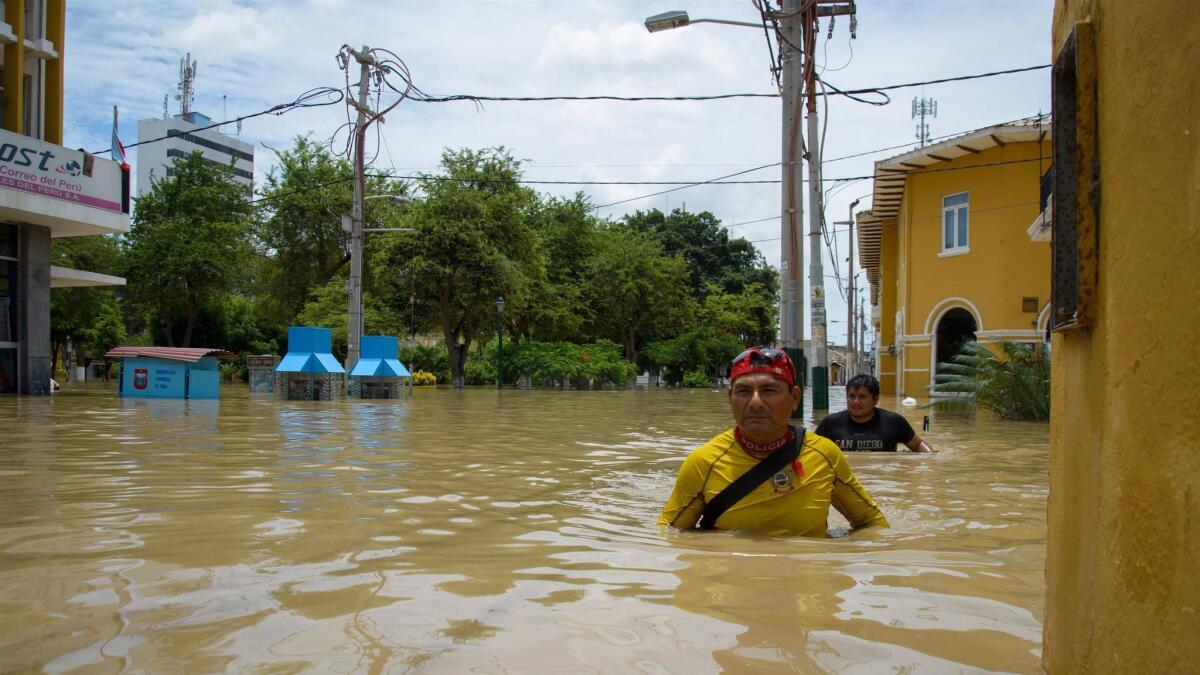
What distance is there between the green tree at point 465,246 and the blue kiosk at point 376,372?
43.6 feet

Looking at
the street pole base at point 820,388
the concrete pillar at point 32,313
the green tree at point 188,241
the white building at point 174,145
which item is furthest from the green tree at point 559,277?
the white building at point 174,145

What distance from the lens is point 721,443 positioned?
486 centimetres

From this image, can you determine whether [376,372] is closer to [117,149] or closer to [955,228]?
[117,149]

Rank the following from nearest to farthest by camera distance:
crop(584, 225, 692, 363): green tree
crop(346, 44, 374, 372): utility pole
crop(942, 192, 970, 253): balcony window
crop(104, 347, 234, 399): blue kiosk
Answer: crop(104, 347, 234, 399): blue kiosk
crop(346, 44, 374, 372): utility pole
crop(942, 192, 970, 253): balcony window
crop(584, 225, 692, 363): green tree

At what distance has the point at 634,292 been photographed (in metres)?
50.5

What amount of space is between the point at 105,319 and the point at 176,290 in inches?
451

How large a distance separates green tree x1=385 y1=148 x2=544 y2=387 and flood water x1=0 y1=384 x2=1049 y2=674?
104 feet

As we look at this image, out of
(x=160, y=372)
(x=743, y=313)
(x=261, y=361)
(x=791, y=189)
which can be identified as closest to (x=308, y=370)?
(x=261, y=361)

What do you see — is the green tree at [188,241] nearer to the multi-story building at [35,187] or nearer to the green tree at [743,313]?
Result: the multi-story building at [35,187]

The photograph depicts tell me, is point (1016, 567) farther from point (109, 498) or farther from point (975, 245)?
point (975, 245)

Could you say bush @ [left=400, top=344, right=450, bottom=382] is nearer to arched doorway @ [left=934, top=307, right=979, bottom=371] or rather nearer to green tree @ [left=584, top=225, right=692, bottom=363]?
green tree @ [left=584, top=225, right=692, bottom=363]

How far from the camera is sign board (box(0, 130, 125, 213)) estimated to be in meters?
19.8

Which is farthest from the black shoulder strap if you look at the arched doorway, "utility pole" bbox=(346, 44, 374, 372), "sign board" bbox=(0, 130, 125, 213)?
the arched doorway

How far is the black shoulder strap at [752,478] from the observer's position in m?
4.68
